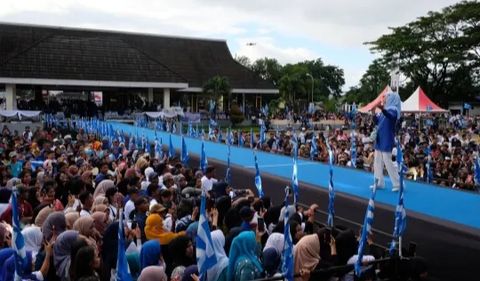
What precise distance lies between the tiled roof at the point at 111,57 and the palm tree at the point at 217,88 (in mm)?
1811

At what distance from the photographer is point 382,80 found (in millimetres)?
55750

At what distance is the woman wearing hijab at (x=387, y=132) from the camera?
7207 millimetres

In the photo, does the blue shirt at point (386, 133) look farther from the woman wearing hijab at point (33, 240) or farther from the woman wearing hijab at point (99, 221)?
the woman wearing hijab at point (33, 240)

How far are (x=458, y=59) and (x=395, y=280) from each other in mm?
40998

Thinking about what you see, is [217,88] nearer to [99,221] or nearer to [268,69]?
[268,69]

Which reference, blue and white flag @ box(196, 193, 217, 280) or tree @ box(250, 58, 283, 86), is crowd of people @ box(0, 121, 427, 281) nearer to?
blue and white flag @ box(196, 193, 217, 280)

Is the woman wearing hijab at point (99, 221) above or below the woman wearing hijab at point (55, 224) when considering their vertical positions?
below

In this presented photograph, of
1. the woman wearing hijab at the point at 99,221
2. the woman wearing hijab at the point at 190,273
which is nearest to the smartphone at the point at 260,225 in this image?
the woman wearing hijab at the point at 190,273

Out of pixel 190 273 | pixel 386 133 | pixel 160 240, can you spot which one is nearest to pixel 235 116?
pixel 386 133

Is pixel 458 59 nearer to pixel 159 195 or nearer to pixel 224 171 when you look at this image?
pixel 224 171

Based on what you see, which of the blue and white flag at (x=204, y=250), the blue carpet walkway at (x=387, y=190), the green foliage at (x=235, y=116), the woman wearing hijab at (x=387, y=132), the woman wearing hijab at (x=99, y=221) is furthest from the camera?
the green foliage at (x=235, y=116)

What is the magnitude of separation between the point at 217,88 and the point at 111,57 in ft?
26.8

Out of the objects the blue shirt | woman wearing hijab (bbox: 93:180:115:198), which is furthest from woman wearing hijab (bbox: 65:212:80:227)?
the blue shirt

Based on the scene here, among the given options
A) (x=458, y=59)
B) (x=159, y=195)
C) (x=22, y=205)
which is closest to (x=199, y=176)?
(x=159, y=195)
